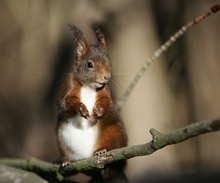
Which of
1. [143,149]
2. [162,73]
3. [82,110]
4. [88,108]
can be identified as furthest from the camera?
[162,73]

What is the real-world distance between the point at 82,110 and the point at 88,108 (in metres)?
0.17

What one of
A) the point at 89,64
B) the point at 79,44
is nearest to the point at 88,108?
the point at 89,64

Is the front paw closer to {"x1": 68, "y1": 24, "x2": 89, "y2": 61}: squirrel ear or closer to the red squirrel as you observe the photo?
the red squirrel

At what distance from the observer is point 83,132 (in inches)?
136

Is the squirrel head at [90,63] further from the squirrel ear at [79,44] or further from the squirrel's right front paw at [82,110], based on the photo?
the squirrel's right front paw at [82,110]

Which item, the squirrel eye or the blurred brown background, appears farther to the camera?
the blurred brown background

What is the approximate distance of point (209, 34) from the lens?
618cm

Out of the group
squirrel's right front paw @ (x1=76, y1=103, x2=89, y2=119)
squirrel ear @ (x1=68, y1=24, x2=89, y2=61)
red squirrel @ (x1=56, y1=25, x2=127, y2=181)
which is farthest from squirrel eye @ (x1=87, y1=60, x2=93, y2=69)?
squirrel's right front paw @ (x1=76, y1=103, x2=89, y2=119)

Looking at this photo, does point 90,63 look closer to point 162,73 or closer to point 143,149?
point 143,149

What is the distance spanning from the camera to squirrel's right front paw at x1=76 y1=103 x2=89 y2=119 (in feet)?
10.5

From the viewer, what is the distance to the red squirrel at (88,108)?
11.0 ft

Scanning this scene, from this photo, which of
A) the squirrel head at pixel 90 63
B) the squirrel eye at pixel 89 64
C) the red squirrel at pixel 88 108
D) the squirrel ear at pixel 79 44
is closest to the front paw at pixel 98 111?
the red squirrel at pixel 88 108

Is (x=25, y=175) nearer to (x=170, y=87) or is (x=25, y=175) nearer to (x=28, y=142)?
(x=170, y=87)

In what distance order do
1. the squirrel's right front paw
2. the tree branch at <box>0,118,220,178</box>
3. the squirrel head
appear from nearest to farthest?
the tree branch at <box>0,118,220,178</box> < the squirrel's right front paw < the squirrel head
